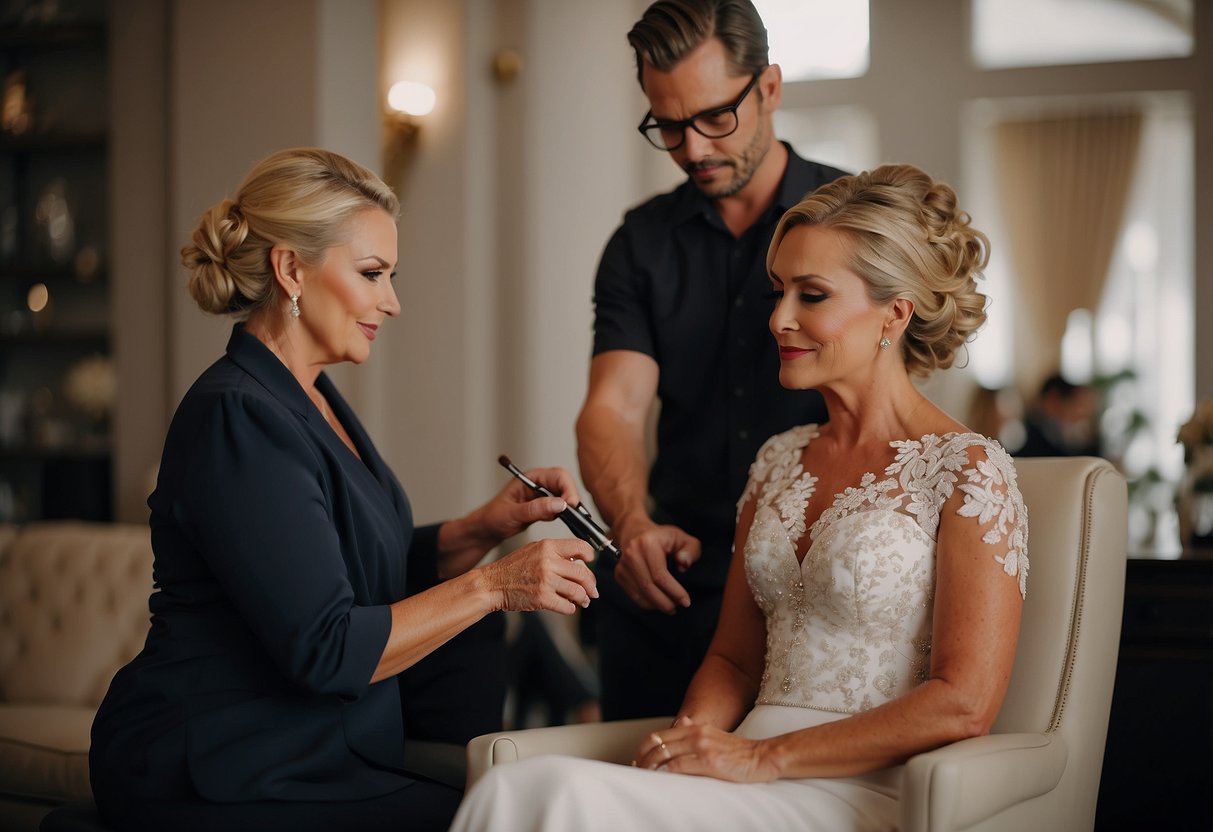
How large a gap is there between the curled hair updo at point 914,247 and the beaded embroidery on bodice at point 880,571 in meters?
0.21

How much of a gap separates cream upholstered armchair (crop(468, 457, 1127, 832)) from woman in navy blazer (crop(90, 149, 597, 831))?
208mm

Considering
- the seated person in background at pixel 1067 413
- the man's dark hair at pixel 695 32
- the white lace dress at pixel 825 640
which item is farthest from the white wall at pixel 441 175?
the white lace dress at pixel 825 640

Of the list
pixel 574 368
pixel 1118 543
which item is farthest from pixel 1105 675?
pixel 574 368

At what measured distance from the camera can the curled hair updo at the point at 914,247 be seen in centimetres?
192

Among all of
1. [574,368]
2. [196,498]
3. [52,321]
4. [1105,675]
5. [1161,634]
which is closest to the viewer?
[196,498]

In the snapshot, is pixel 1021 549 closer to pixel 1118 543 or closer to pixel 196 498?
pixel 1118 543

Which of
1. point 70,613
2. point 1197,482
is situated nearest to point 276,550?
point 1197,482

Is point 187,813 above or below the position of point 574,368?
below

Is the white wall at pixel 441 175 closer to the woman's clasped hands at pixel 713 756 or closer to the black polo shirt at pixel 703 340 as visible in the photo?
the black polo shirt at pixel 703 340

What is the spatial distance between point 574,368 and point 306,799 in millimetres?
4191

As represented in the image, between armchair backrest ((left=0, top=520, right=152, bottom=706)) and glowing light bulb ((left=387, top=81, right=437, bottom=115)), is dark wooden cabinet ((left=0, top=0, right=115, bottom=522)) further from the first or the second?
armchair backrest ((left=0, top=520, right=152, bottom=706))

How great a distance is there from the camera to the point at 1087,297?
7520 millimetres

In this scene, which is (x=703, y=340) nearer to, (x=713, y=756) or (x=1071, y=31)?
(x=713, y=756)

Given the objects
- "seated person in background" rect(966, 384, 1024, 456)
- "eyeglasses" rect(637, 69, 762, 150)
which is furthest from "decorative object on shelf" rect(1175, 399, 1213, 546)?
"seated person in background" rect(966, 384, 1024, 456)
